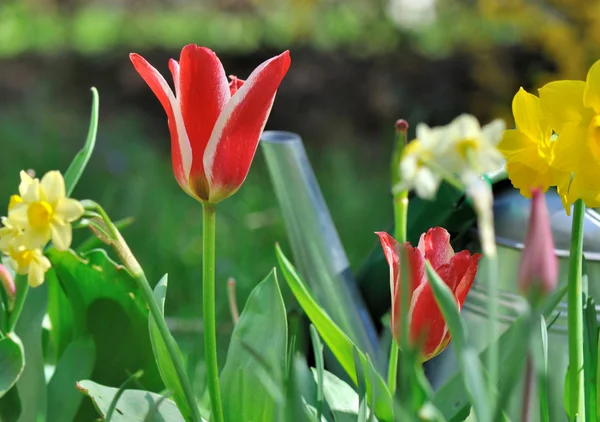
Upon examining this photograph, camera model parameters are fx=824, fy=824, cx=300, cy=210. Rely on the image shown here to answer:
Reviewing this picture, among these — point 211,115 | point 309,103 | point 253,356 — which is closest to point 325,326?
point 253,356

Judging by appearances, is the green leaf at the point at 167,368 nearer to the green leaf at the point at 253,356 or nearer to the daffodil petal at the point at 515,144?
the green leaf at the point at 253,356

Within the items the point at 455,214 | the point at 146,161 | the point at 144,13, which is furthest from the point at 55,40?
the point at 455,214

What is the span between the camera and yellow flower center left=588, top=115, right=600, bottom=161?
42cm

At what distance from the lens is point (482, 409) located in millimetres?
314

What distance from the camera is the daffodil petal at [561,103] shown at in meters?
0.43

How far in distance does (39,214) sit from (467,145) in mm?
198

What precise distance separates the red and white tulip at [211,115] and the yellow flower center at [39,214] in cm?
8

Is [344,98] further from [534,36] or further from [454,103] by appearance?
[534,36]

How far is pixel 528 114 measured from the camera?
45cm

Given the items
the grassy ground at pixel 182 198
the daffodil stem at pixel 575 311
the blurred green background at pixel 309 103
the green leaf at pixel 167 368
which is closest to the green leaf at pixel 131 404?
the green leaf at pixel 167 368

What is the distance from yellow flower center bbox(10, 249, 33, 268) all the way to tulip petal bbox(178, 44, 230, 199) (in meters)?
0.09

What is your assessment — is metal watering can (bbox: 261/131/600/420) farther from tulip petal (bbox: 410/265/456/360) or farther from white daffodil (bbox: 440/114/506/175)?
white daffodil (bbox: 440/114/506/175)

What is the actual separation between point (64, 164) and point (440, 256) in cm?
214

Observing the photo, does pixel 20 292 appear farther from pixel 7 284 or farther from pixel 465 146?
pixel 465 146
